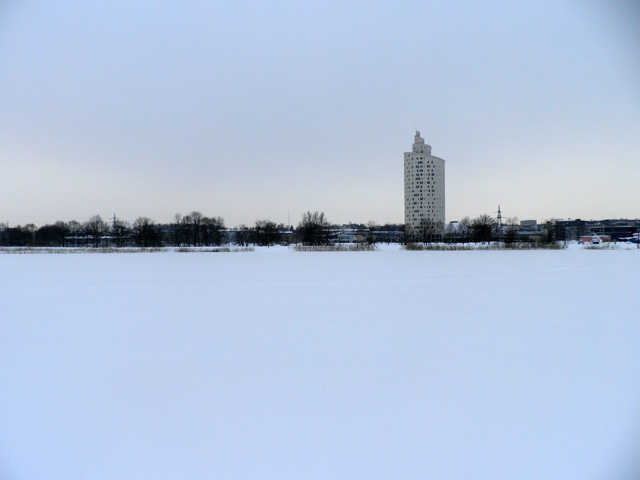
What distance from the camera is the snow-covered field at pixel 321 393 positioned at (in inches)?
126

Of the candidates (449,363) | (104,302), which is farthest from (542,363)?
(104,302)

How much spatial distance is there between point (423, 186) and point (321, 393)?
130034mm

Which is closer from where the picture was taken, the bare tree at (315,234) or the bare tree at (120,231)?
the bare tree at (315,234)

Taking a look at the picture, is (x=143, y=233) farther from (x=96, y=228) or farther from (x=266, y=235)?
(x=266, y=235)

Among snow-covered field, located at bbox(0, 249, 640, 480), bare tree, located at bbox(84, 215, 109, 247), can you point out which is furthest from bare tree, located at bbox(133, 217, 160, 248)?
snow-covered field, located at bbox(0, 249, 640, 480)

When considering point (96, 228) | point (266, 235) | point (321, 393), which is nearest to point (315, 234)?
point (266, 235)

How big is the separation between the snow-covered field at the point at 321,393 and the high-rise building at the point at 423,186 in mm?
122082

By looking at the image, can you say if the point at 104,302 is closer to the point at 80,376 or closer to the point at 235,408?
the point at 80,376

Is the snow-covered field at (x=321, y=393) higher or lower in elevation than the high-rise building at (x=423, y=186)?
lower

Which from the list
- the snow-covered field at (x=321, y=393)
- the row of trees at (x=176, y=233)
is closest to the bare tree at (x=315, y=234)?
the row of trees at (x=176, y=233)

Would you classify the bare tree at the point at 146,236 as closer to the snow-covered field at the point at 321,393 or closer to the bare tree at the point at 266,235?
the bare tree at the point at 266,235

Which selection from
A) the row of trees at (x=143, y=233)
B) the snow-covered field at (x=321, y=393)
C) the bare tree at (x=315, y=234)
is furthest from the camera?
the row of trees at (x=143, y=233)

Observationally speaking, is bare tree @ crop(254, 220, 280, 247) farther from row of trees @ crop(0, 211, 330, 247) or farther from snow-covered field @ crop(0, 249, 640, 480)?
snow-covered field @ crop(0, 249, 640, 480)

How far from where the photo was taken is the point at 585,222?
140m
